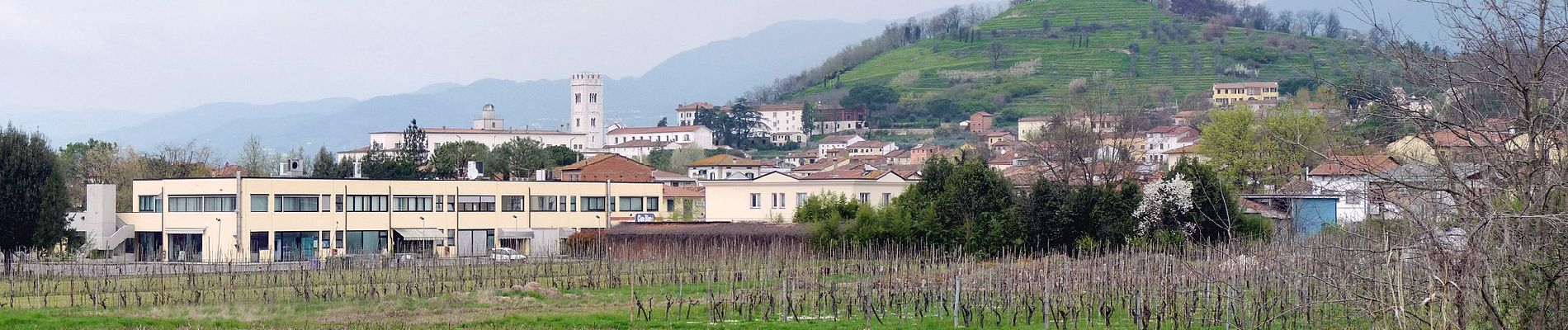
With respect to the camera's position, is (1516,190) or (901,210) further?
(901,210)

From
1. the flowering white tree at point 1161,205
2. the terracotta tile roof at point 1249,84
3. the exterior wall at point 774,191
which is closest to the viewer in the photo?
the flowering white tree at point 1161,205

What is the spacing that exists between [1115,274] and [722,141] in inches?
4679

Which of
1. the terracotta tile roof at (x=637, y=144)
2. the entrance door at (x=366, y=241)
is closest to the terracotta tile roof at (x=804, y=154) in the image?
the terracotta tile roof at (x=637, y=144)

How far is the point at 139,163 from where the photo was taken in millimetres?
66938

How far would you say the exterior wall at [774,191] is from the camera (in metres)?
47.2

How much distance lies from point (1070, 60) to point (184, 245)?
421 ft

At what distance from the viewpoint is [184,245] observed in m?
43.6

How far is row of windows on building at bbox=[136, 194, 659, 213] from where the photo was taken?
4285 cm

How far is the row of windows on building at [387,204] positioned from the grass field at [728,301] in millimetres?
12874

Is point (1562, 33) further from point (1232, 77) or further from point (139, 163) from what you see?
point (1232, 77)

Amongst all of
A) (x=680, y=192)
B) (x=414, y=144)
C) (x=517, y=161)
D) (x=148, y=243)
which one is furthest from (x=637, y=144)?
(x=148, y=243)

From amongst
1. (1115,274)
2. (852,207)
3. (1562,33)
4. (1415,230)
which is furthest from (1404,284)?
(852,207)

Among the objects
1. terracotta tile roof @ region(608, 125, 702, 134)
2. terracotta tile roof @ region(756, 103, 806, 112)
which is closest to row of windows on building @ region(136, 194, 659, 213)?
terracotta tile roof @ region(608, 125, 702, 134)

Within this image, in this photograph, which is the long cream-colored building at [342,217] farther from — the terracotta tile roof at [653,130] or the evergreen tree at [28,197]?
the terracotta tile roof at [653,130]
